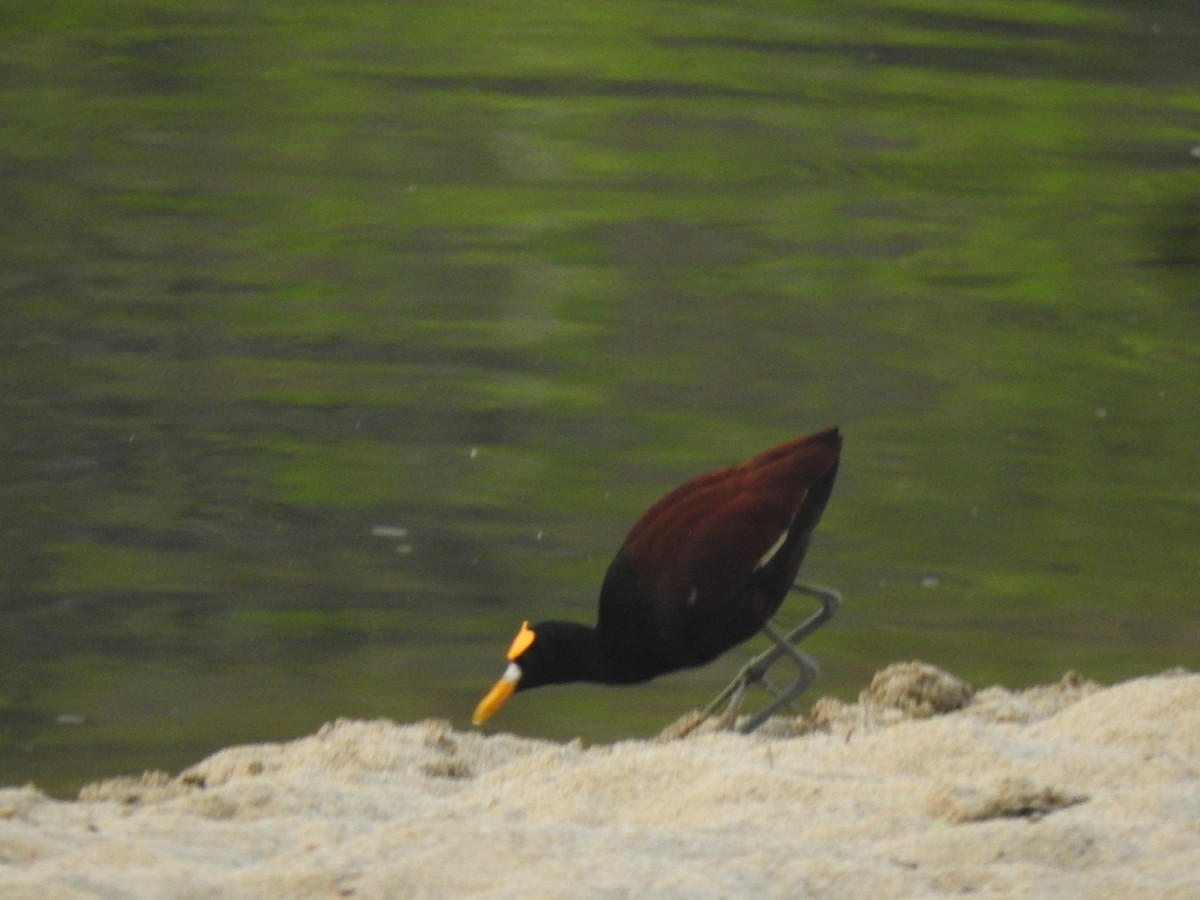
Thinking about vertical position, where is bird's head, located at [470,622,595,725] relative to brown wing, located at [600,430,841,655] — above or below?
below

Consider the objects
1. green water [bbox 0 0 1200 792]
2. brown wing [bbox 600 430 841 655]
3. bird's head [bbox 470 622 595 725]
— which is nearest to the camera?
brown wing [bbox 600 430 841 655]

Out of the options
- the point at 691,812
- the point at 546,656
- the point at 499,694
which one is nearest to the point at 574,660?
the point at 546,656

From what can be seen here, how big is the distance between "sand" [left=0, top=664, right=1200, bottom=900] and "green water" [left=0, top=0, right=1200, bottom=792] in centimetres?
51

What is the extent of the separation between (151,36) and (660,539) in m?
10.8

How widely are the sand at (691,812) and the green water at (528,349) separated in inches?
20.0

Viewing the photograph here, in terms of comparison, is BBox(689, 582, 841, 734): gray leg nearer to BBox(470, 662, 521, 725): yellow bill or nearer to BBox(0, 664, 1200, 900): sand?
BBox(0, 664, 1200, 900): sand

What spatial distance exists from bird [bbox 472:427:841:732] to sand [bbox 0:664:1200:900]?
19 centimetres

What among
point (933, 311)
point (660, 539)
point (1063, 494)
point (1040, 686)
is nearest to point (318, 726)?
point (660, 539)

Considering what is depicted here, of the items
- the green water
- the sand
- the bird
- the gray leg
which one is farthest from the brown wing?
the green water

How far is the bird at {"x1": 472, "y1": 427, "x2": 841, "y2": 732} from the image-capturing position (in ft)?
16.3

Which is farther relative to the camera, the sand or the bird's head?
the bird's head

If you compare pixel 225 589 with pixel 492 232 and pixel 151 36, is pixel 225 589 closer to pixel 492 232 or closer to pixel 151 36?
pixel 492 232

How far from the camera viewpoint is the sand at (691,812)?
12.2 feet

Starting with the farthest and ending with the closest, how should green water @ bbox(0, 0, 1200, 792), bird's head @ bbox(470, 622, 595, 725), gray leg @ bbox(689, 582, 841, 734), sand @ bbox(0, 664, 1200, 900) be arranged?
green water @ bbox(0, 0, 1200, 792) < gray leg @ bbox(689, 582, 841, 734) < bird's head @ bbox(470, 622, 595, 725) < sand @ bbox(0, 664, 1200, 900)
